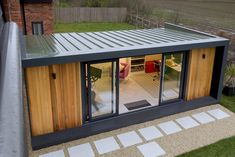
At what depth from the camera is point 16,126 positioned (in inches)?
22.6

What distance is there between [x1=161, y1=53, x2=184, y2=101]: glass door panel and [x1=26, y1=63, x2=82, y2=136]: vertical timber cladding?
9.50 ft

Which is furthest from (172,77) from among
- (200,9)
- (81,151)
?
(200,9)

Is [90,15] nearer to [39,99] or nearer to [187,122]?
[187,122]

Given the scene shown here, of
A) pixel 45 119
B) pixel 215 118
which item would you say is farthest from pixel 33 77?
pixel 215 118

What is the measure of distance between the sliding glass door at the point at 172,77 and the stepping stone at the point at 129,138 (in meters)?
1.76

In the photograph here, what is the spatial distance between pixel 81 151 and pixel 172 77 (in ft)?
12.8

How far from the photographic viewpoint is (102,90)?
657cm

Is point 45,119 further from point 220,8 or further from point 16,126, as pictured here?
point 220,8

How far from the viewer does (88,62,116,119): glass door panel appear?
620cm

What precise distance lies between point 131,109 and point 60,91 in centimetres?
251

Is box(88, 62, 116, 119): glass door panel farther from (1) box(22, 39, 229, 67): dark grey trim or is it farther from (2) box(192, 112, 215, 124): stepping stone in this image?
(2) box(192, 112, 215, 124): stepping stone

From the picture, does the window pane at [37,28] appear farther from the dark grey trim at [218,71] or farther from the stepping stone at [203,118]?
the stepping stone at [203,118]

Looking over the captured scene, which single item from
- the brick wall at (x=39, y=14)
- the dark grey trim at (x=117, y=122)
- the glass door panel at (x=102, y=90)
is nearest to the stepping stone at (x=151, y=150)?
the dark grey trim at (x=117, y=122)

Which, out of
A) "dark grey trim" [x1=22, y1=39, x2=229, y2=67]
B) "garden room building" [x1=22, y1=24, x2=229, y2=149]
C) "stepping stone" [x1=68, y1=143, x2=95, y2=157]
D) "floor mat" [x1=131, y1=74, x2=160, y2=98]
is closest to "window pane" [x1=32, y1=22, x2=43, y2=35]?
"garden room building" [x1=22, y1=24, x2=229, y2=149]
